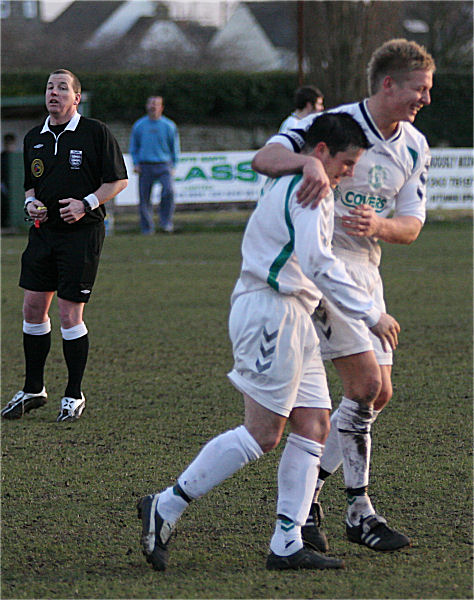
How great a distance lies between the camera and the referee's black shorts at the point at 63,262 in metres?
5.98

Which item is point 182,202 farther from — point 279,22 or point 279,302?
point 279,22

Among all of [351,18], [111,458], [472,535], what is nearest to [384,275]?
[111,458]

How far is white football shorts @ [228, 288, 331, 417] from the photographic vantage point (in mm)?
3521

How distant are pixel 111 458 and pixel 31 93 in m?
28.7

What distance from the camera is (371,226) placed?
3787mm

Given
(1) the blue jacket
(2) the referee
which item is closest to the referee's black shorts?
(2) the referee

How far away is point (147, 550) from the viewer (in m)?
3.63

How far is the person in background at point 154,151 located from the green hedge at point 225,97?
14789 mm

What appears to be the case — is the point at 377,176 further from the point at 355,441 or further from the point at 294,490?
the point at 294,490

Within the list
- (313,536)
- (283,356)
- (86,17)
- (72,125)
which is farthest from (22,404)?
(86,17)

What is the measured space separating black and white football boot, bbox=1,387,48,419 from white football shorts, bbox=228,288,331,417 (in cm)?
281

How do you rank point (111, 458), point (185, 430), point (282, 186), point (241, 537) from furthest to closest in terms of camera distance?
point (185, 430), point (111, 458), point (241, 537), point (282, 186)

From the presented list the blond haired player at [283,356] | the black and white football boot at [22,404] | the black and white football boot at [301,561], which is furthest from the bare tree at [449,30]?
the black and white football boot at [301,561]

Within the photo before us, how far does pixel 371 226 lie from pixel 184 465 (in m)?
1.83
